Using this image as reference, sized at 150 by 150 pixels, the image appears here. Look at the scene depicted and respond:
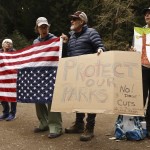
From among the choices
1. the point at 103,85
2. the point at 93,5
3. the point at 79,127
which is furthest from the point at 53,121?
the point at 93,5

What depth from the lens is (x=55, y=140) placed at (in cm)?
663

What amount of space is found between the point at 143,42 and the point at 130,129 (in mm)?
1387

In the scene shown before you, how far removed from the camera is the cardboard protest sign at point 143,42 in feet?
21.2

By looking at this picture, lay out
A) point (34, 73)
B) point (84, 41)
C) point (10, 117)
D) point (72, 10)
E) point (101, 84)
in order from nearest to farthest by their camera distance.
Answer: point (101, 84), point (84, 41), point (34, 73), point (10, 117), point (72, 10)

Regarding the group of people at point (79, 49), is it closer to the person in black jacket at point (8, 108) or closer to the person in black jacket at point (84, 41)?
the person in black jacket at point (84, 41)

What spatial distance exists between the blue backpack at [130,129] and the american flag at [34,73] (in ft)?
4.26

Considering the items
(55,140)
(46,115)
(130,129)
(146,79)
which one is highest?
(146,79)

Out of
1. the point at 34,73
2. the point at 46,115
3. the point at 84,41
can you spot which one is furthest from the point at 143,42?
the point at 46,115

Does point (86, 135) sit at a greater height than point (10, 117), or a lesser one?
lesser

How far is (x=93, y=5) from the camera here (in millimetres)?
37094

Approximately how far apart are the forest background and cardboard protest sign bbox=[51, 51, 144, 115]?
22.4 metres

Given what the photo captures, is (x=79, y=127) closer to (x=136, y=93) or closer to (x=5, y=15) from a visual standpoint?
(x=136, y=93)

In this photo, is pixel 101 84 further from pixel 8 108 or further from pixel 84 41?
pixel 8 108

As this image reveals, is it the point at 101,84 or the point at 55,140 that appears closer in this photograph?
the point at 101,84
